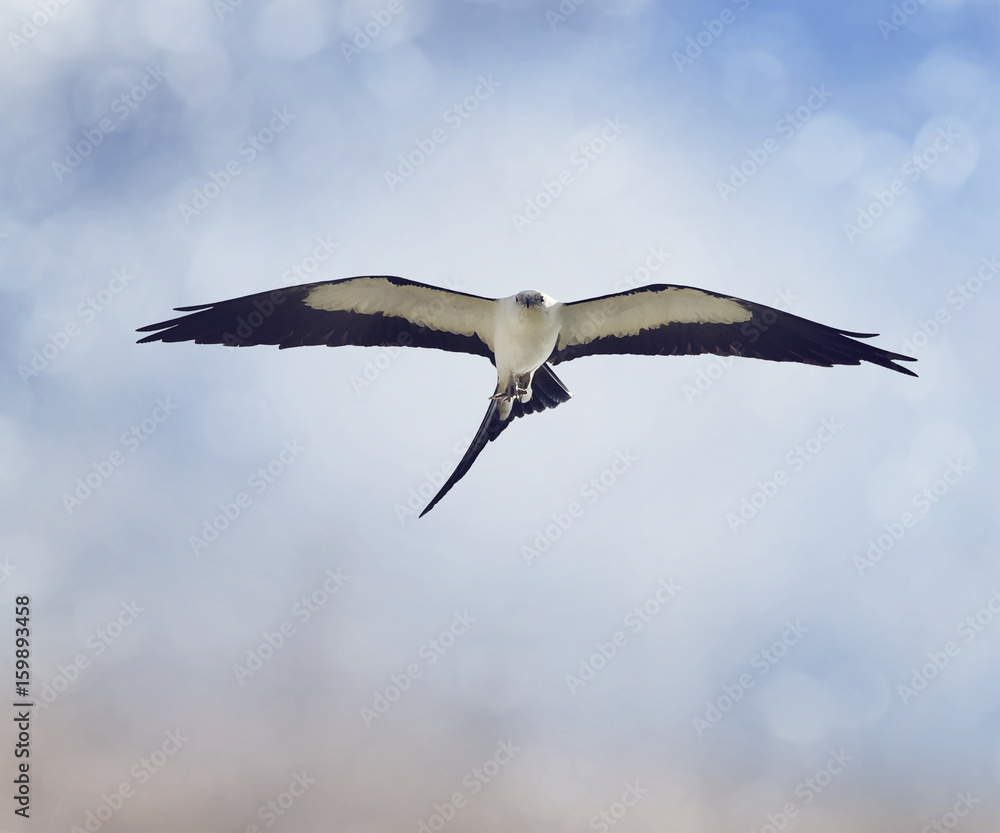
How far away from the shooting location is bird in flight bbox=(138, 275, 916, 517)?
35.4ft

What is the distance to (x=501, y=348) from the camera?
37.1 ft

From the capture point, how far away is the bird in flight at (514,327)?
10797 mm

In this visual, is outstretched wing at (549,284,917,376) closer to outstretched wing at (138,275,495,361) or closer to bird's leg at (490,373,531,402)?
→ bird's leg at (490,373,531,402)

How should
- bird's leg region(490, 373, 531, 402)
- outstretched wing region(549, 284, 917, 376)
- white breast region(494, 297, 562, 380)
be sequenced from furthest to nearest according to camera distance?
bird's leg region(490, 373, 531, 402)
white breast region(494, 297, 562, 380)
outstretched wing region(549, 284, 917, 376)

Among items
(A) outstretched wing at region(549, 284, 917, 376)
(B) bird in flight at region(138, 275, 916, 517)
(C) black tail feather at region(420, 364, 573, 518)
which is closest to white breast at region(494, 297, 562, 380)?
(B) bird in flight at region(138, 275, 916, 517)

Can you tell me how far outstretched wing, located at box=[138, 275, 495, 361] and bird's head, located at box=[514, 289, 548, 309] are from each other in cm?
51

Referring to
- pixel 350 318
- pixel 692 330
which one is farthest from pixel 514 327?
pixel 692 330

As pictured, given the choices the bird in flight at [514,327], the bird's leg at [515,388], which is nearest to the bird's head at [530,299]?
the bird in flight at [514,327]

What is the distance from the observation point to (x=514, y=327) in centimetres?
1099

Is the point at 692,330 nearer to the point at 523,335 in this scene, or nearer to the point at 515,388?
the point at 523,335

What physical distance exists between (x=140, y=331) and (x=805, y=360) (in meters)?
7.80

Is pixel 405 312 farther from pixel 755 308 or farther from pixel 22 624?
pixel 22 624

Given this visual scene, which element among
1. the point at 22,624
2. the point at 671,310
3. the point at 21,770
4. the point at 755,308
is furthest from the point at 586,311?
the point at 21,770

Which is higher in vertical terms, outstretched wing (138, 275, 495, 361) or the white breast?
outstretched wing (138, 275, 495, 361)
